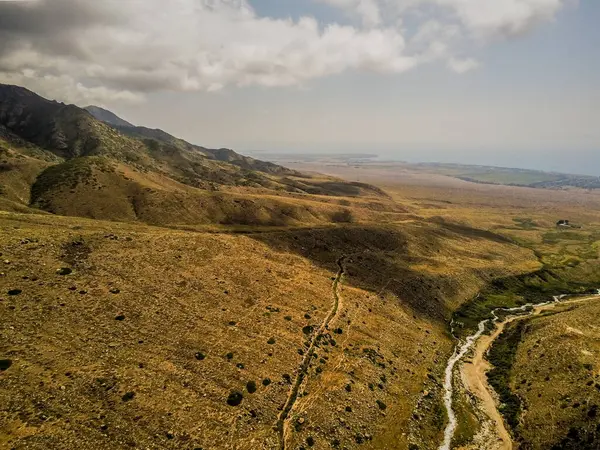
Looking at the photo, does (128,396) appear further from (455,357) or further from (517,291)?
(517,291)

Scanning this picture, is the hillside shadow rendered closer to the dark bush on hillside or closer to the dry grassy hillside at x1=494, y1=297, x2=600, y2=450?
the dry grassy hillside at x1=494, y1=297, x2=600, y2=450

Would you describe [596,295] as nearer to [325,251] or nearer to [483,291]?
[483,291]

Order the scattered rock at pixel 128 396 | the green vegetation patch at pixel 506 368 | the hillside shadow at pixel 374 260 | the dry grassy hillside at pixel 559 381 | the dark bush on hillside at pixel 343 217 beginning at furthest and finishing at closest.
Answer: the dark bush on hillside at pixel 343 217 < the hillside shadow at pixel 374 260 < the green vegetation patch at pixel 506 368 < the dry grassy hillside at pixel 559 381 < the scattered rock at pixel 128 396

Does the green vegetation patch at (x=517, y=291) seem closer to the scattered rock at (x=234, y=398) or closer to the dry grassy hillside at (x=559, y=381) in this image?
the dry grassy hillside at (x=559, y=381)

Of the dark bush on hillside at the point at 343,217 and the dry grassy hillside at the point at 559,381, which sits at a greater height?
the dark bush on hillside at the point at 343,217

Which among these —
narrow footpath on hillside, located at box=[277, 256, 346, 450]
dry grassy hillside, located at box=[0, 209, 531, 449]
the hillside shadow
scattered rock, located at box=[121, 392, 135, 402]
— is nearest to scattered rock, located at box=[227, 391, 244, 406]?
dry grassy hillside, located at box=[0, 209, 531, 449]

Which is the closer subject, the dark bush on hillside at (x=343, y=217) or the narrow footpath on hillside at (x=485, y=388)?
the narrow footpath on hillside at (x=485, y=388)

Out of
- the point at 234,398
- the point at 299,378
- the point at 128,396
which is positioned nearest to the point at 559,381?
the point at 299,378

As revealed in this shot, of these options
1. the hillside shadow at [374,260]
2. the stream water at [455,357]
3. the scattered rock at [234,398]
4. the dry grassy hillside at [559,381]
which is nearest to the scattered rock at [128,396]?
the scattered rock at [234,398]
